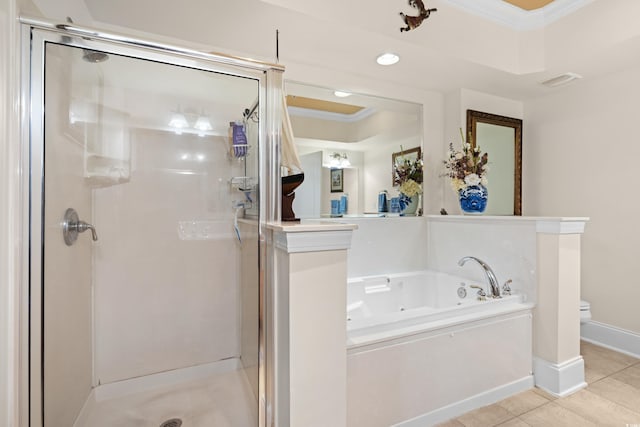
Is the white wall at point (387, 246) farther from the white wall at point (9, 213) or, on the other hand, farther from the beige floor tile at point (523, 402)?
the white wall at point (9, 213)

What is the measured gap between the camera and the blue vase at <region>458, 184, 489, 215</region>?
8.52 ft

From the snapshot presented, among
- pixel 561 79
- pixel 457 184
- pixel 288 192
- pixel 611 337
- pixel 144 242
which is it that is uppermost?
pixel 561 79

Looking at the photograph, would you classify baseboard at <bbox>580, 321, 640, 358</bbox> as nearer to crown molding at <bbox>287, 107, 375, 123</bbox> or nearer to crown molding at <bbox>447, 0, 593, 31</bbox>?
crown molding at <bbox>447, 0, 593, 31</bbox>

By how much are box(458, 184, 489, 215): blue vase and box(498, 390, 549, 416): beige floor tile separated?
1322 mm

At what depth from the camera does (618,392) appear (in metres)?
1.94

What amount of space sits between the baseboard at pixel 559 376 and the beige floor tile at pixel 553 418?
146mm

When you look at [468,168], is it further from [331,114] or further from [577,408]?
[577,408]

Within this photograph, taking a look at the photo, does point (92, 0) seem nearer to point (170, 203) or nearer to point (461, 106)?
point (170, 203)

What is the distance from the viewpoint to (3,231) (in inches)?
40.6

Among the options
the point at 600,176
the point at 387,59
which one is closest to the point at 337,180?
the point at 387,59

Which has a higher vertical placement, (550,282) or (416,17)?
(416,17)

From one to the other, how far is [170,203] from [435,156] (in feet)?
7.56

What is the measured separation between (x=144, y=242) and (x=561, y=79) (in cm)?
348

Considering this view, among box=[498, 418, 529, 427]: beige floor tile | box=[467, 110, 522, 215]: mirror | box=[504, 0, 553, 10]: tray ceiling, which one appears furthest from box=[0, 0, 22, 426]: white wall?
box=[467, 110, 522, 215]: mirror
